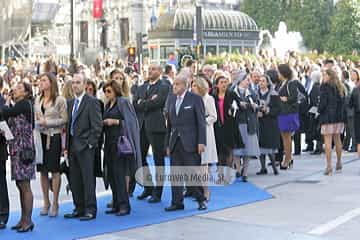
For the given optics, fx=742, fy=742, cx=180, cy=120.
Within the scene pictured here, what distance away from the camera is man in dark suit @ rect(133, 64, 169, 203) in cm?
1152

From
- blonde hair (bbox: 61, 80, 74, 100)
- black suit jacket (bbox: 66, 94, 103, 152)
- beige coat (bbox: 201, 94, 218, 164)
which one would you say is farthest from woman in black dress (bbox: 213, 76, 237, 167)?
black suit jacket (bbox: 66, 94, 103, 152)

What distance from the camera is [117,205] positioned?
10.7m

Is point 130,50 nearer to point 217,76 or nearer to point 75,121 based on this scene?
point 217,76

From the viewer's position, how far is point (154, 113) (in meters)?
11.6

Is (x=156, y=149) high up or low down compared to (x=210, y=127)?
down

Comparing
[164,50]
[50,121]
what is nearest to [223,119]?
[50,121]

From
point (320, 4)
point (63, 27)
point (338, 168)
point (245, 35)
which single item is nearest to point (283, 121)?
point (338, 168)

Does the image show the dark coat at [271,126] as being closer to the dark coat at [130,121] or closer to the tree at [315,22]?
the dark coat at [130,121]

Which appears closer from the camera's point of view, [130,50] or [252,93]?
[252,93]

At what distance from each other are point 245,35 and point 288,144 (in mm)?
43962

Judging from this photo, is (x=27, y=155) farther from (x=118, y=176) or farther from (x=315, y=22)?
(x=315, y=22)

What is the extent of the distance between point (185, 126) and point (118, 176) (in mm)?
1196

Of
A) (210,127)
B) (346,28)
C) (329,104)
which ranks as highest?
(346,28)

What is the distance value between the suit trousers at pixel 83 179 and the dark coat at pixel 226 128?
3.08m
